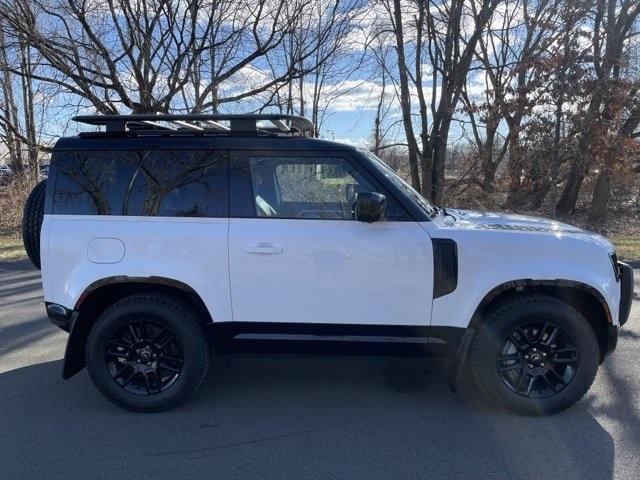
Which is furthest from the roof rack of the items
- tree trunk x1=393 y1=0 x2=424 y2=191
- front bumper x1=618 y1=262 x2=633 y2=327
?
tree trunk x1=393 y1=0 x2=424 y2=191

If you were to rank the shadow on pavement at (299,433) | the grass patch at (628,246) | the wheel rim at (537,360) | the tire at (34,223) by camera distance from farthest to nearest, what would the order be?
the grass patch at (628,246) < the tire at (34,223) < the wheel rim at (537,360) < the shadow on pavement at (299,433)

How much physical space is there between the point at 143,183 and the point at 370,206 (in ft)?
5.38

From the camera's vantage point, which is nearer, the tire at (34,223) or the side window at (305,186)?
the side window at (305,186)

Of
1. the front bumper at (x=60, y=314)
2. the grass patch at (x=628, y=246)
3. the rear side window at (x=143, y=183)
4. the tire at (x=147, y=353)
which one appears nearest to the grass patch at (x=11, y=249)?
the front bumper at (x=60, y=314)

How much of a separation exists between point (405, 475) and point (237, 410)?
1362mm

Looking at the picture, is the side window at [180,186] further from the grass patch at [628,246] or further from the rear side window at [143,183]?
the grass patch at [628,246]

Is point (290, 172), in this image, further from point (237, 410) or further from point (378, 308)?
point (237, 410)

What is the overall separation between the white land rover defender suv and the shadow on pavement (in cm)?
23

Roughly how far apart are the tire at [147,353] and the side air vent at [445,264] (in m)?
1.69

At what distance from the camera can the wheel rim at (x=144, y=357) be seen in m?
3.81

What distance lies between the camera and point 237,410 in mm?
3836

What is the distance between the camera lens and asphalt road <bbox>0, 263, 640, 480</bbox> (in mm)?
3098

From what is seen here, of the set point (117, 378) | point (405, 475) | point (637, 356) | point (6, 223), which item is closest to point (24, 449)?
point (117, 378)

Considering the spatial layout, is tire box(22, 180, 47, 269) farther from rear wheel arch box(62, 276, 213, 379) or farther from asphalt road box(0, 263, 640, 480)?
asphalt road box(0, 263, 640, 480)
